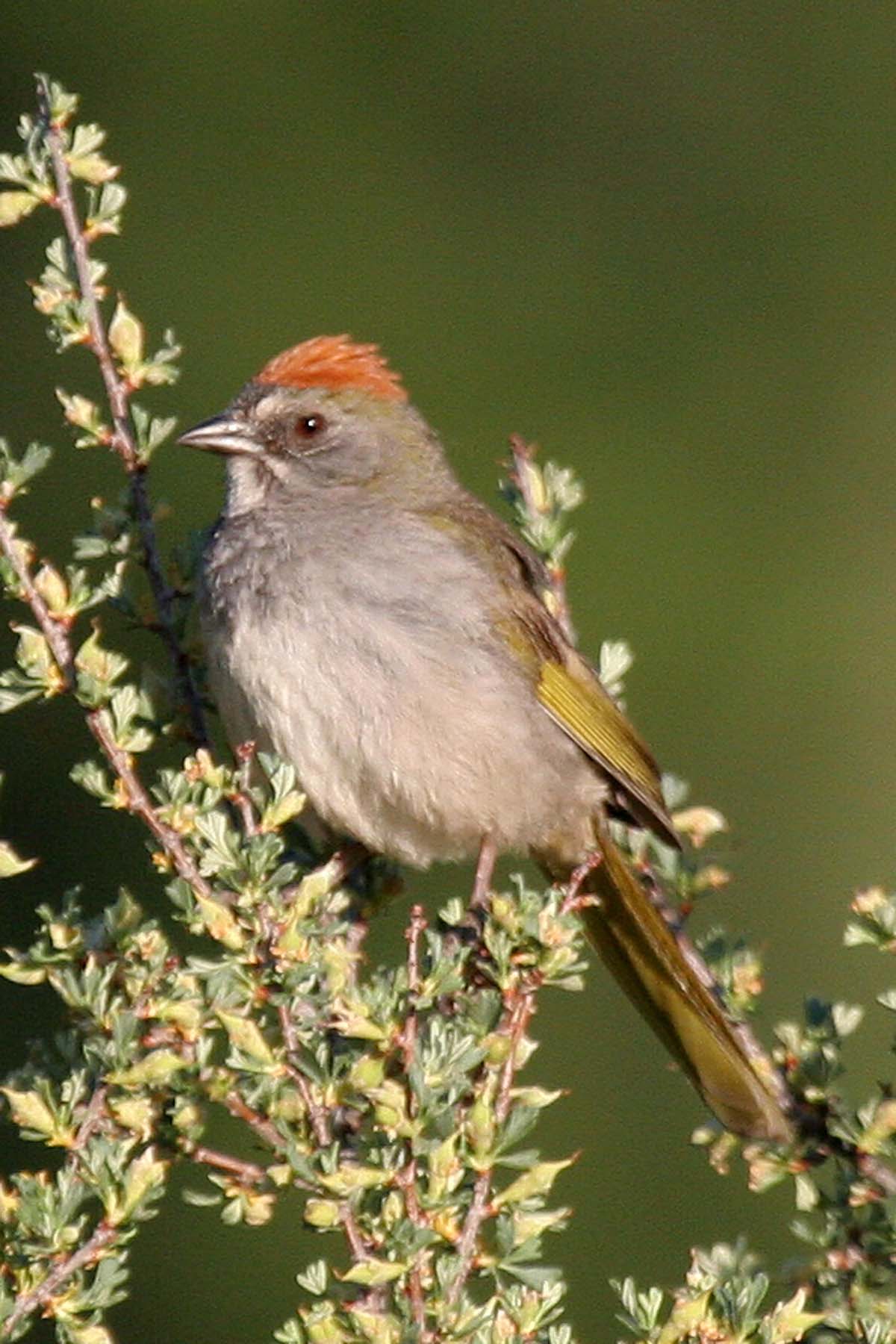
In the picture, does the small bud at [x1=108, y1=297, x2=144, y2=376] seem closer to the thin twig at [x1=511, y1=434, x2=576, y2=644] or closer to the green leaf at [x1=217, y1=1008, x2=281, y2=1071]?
the thin twig at [x1=511, y1=434, x2=576, y2=644]

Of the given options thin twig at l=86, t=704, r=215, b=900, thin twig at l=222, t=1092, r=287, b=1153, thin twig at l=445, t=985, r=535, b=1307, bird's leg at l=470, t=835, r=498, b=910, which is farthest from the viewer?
bird's leg at l=470, t=835, r=498, b=910

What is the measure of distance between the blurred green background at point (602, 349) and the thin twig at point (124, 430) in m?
4.37

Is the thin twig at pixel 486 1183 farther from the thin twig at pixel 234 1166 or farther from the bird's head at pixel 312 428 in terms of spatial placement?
the bird's head at pixel 312 428

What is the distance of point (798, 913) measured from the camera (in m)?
9.85

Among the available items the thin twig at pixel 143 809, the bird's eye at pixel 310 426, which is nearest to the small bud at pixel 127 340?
the thin twig at pixel 143 809

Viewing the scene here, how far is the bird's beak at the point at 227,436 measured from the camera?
5.45m

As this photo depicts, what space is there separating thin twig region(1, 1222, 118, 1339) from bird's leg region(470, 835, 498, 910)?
1850 mm

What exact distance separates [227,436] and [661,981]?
4.99 ft

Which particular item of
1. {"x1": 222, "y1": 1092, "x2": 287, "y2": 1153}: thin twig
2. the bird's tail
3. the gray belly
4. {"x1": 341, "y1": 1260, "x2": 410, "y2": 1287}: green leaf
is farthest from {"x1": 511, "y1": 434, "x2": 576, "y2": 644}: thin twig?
{"x1": 341, "y1": 1260, "x2": 410, "y2": 1287}: green leaf

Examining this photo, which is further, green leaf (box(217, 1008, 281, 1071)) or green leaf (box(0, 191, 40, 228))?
green leaf (box(0, 191, 40, 228))

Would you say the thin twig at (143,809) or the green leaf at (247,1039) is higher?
the thin twig at (143,809)

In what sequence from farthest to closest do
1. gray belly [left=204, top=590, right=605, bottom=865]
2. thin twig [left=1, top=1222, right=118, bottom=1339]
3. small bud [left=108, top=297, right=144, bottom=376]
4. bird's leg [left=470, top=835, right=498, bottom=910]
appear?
1. bird's leg [left=470, top=835, right=498, bottom=910]
2. gray belly [left=204, top=590, right=605, bottom=865]
3. small bud [left=108, top=297, right=144, bottom=376]
4. thin twig [left=1, top=1222, right=118, bottom=1339]

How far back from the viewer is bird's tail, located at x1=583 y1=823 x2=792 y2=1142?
15.7ft

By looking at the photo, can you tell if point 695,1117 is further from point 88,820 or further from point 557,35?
point 557,35
